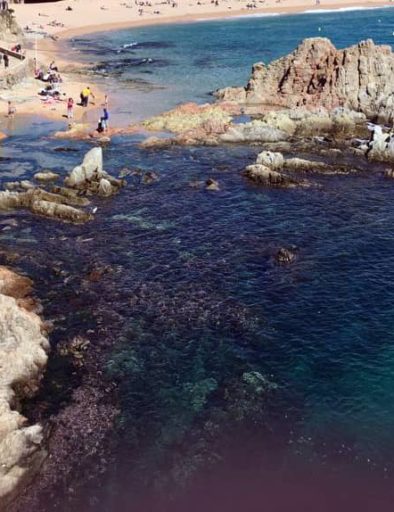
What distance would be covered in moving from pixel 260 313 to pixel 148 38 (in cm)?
12367

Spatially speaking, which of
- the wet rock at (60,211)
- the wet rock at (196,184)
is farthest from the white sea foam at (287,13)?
the wet rock at (60,211)

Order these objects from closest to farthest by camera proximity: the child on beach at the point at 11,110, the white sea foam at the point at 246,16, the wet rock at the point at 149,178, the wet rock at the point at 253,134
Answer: the wet rock at the point at 149,178 → the wet rock at the point at 253,134 → the child on beach at the point at 11,110 → the white sea foam at the point at 246,16

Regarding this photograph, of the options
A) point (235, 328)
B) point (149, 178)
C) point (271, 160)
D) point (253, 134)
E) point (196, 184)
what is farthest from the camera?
point (253, 134)

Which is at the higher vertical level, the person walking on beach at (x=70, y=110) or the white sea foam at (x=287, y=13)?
the white sea foam at (x=287, y=13)

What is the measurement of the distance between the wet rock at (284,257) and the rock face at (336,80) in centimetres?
3542

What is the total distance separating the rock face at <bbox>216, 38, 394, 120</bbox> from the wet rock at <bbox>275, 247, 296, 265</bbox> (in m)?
35.4

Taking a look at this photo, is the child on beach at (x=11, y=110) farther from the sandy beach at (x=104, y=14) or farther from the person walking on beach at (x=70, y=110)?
the sandy beach at (x=104, y=14)

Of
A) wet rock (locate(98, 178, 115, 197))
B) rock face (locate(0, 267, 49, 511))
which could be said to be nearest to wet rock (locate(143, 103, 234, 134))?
wet rock (locate(98, 178, 115, 197))

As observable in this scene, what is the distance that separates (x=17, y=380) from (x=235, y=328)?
425 inches

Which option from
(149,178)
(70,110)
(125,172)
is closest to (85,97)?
(70,110)

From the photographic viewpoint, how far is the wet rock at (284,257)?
1406 inches

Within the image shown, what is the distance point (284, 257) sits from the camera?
35.9 meters

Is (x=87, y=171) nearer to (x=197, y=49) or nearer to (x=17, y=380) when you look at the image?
(x=17, y=380)

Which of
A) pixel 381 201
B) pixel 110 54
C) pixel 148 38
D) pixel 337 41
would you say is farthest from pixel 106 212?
pixel 148 38
